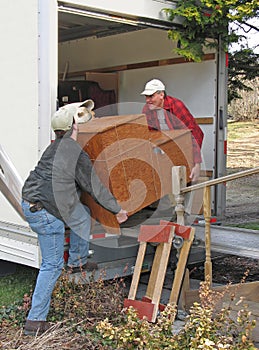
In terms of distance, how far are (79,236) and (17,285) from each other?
1.45 m

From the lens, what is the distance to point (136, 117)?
5.32 meters

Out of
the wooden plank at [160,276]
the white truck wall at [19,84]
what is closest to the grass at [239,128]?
the white truck wall at [19,84]

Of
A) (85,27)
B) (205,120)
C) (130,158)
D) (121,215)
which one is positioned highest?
(85,27)

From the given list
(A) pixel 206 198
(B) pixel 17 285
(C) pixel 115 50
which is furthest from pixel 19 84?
(C) pixel 115 50

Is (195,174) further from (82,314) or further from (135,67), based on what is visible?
(135,67)

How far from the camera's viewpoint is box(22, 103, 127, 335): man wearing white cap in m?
4.75

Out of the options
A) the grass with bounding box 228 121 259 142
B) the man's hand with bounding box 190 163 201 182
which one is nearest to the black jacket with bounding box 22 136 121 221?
the man's hand with bounding box 190 163 201 182

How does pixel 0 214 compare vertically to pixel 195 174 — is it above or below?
below

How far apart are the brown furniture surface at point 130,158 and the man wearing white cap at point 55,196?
0.72ft

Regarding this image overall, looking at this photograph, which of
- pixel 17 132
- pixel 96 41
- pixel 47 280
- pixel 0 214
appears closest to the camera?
pixel 47 280

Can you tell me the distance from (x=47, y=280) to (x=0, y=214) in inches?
51.4

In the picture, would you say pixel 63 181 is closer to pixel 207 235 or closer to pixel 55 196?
pixel 55 196

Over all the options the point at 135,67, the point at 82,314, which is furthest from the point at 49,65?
the point at 135,67

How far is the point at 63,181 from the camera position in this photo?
4.81 metres
